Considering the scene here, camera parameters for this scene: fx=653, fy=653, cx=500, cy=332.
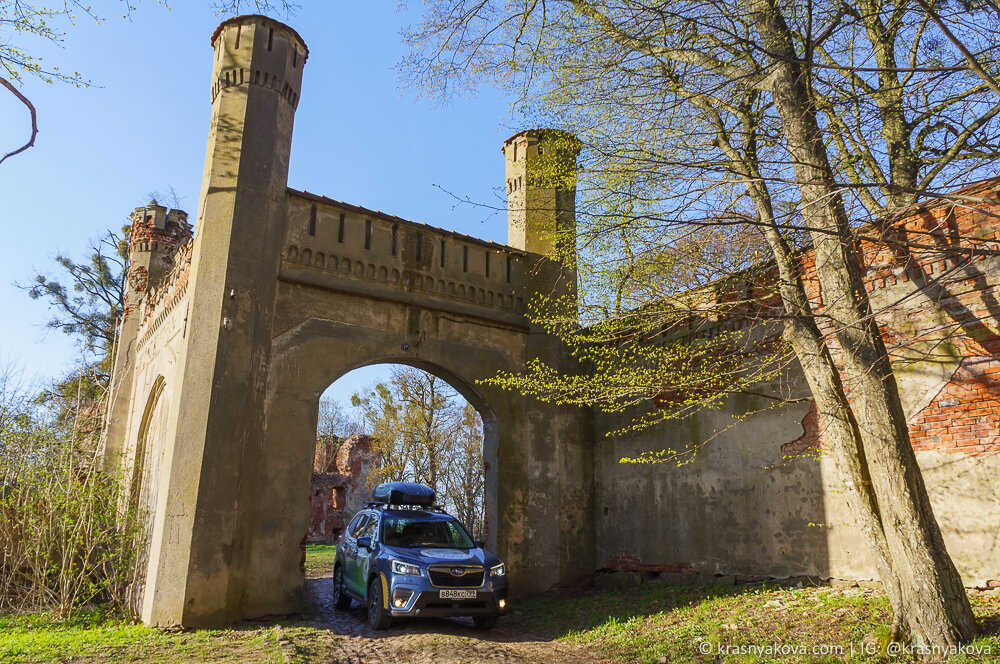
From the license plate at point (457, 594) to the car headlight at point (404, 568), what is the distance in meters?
0.41

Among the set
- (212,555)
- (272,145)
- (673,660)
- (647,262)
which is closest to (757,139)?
(647,262)

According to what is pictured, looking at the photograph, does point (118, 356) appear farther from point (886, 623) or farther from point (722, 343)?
point (886, 623)

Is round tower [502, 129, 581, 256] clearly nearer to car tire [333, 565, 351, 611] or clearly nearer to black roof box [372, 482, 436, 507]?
black roof box [372, 482, 436, 507]

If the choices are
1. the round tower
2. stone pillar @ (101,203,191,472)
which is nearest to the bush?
stone pillar @ (101,203,191,472)

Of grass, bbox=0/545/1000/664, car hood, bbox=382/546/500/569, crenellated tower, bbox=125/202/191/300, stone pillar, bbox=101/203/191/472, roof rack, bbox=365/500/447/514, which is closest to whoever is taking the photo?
grass, bbox=0/545/1000/664

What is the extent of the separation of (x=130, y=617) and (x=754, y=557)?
945 cm

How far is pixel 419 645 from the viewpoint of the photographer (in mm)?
8000

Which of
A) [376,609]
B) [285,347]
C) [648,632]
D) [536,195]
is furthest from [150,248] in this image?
[648,632]

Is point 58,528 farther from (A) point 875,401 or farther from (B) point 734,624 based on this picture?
(A) point 875,401

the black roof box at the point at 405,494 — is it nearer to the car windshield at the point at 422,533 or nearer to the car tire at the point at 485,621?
the car windshield at the point at 422,533

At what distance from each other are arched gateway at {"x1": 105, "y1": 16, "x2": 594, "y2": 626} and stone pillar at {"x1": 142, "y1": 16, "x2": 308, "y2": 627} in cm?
2

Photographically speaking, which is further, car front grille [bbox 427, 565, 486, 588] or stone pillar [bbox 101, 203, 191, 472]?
stone pillar [bbox 101, 203, 191, 472]

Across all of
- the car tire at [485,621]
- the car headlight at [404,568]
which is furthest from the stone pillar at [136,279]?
the car tire at [485,621]

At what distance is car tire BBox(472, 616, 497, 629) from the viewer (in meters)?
A: 9.41
